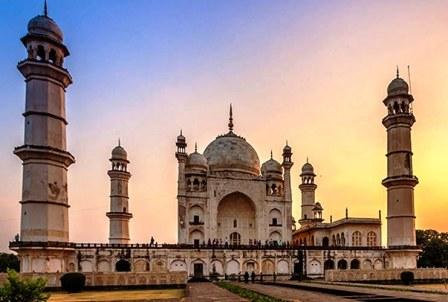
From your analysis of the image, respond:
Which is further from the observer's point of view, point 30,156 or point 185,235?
point 185,235

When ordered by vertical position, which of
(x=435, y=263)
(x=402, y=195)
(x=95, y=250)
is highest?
(x=402, y=195)

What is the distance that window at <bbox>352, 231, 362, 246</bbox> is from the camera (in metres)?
48.2

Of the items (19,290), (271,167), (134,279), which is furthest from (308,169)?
(19,290)

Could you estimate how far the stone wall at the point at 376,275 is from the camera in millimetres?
31203

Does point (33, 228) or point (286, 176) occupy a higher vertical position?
point (286, 176)

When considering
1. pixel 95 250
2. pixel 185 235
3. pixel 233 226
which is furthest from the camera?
pixel 233 226

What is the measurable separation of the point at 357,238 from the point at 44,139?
31.8 metres

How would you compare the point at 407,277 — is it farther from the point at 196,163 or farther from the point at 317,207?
the point at 317,207

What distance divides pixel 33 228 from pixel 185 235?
17303 millimetres

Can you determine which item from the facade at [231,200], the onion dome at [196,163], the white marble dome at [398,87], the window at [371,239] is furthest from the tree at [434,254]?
the onion dome at [196,163]

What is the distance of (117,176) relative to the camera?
155ft

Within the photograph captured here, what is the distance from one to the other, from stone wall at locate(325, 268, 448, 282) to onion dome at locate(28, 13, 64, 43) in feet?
80.0

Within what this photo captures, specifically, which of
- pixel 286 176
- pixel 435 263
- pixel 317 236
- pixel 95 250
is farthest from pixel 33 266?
pixel 435 263

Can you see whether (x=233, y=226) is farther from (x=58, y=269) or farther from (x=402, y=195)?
(x=58, y=269)
